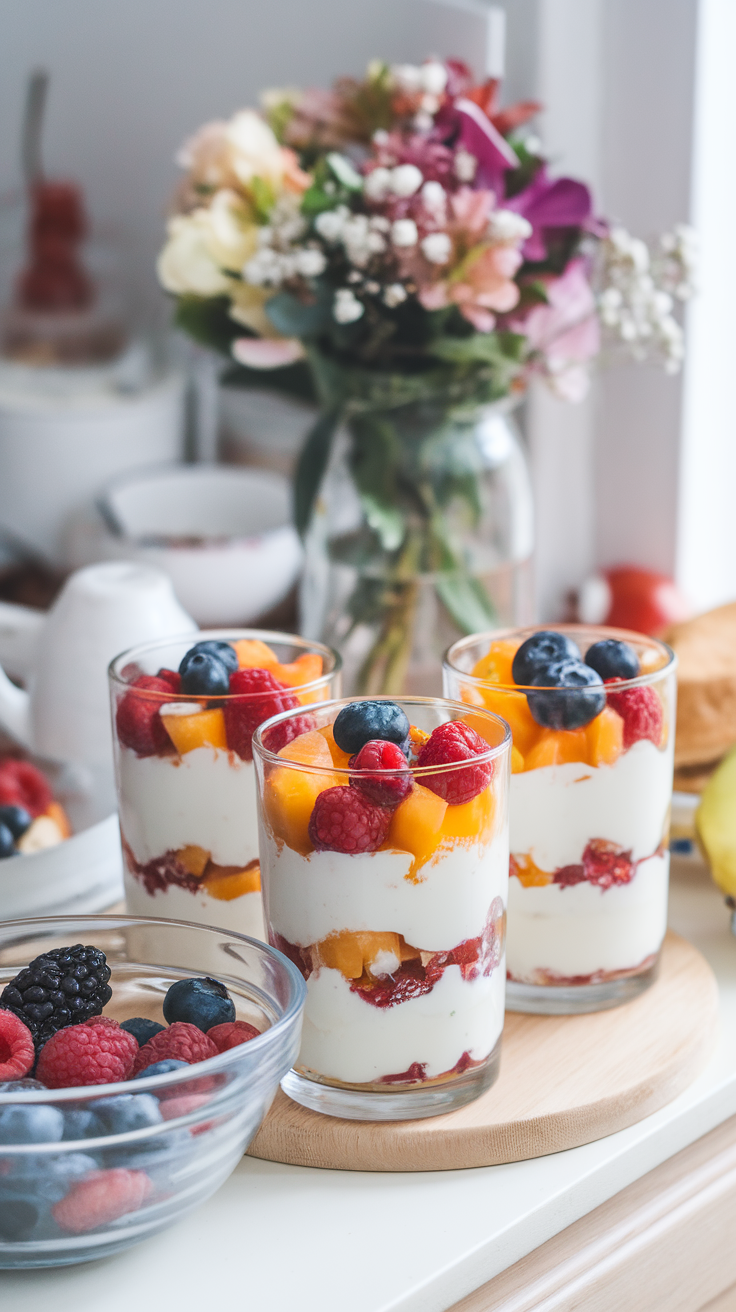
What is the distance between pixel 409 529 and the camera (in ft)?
3.21

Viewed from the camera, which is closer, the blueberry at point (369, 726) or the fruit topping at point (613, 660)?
the blueberry at point (369, 726)

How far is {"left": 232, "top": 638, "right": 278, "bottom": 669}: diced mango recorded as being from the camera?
2.19ft

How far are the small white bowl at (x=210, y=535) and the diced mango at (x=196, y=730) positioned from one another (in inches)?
26.1

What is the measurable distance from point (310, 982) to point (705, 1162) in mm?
226

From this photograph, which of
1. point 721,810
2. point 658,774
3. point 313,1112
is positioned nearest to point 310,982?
point 313,1112

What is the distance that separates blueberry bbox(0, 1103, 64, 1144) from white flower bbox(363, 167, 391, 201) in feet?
2.01

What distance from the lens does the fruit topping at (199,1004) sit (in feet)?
1.68

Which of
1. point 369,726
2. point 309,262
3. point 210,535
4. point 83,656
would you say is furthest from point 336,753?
point 210,535

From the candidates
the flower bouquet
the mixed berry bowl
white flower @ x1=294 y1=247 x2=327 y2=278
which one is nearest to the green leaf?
the flower bouquet

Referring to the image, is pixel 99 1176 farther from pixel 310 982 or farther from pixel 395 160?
pixel 395 160

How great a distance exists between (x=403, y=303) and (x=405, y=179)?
10 cm

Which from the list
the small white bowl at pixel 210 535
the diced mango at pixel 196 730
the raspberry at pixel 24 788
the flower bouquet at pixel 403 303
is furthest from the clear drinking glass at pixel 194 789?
the small white bowl at pixel 210 535

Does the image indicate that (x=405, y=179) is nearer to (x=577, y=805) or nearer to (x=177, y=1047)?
(x=577, y=805)

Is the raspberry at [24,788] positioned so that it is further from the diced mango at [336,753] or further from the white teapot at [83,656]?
the diced mango at [336,753]
